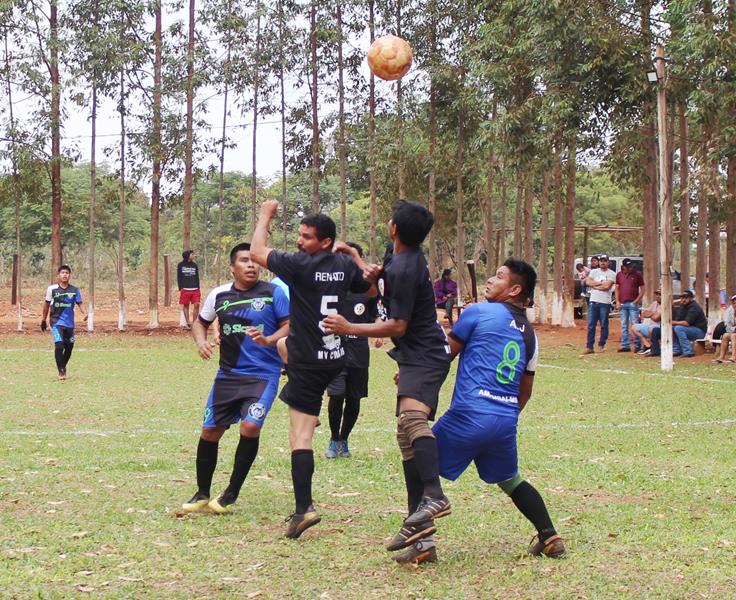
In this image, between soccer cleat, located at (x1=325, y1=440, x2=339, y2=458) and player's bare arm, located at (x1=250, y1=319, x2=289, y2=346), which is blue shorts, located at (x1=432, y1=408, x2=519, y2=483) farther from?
soccer cleat, located at (x1=325, y1=440, x2=339, y2=458)

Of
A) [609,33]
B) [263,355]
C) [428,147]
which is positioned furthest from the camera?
[428,147]

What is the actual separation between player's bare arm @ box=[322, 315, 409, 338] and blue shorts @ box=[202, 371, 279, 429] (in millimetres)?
1363

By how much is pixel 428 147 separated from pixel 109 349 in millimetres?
13806

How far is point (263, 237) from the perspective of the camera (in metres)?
6.08

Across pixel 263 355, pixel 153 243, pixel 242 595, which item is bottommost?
pixel 242 595

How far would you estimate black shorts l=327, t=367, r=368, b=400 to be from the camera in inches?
358

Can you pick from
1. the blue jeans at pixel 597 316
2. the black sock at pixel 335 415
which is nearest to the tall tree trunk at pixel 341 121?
the blue jeans at pixel 597 316

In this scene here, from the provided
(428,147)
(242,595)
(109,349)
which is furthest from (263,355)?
(428,147)

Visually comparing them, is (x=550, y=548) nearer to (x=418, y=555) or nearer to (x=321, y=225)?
(x=418, y=555)

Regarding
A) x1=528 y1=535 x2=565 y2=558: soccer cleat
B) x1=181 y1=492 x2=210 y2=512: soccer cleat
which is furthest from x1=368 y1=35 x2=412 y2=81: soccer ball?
x1=528 y1=535 x2=565 y2=558: soccer cleat

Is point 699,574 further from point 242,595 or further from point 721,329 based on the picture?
point 721,329

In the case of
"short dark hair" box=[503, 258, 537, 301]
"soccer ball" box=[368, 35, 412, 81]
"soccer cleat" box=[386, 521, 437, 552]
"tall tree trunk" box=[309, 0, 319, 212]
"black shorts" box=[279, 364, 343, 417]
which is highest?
"tall tree trunk" box=[309, 0, 319, 212]

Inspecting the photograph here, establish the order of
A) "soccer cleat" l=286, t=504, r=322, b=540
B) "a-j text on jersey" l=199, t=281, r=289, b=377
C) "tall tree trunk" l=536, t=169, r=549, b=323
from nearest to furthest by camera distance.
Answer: "soccer cleat" l=286, t=504, r=322, b=540, "a-j text on jersey" l=199, t=281, r=289, b=377, "tall tree trunk" l=536, t=169, r=549, b=323

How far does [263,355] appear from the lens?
7070mm
